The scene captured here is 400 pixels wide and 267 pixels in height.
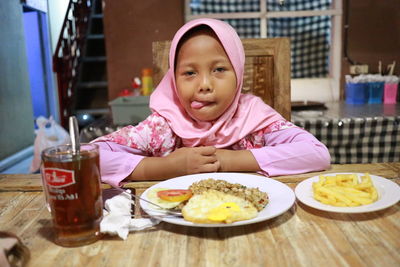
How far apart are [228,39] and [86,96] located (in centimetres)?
300

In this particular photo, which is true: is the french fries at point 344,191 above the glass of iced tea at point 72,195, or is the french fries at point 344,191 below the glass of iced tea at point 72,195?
below

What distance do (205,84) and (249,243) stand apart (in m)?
0.55

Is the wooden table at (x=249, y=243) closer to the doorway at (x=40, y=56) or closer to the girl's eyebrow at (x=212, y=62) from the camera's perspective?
the girl's eyebrow at (x=212, y=62)

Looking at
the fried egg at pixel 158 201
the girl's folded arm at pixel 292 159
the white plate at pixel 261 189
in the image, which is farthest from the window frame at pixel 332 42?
the fried egg at pixel 158 201

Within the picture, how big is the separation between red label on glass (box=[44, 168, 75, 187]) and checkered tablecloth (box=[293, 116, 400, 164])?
1.73 m

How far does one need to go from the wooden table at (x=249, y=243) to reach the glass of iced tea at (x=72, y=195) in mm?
20

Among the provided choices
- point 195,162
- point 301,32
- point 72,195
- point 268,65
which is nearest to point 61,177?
point 72,195

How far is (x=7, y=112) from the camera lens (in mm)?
2867

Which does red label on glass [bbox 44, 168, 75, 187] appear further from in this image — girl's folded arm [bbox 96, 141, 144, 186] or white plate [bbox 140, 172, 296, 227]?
girl's folded arm [bbox 96, 141, 144, 186]

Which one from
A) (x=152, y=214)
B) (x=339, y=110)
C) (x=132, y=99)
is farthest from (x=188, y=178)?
(x=339, y=110)

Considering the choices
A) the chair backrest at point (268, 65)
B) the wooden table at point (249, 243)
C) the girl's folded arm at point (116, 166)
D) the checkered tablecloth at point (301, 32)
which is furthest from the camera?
the checkered tablecloth at point (301, 32)

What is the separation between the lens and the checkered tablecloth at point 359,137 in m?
2.07

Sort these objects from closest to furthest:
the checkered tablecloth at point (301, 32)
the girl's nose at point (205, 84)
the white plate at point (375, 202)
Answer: the white plate at point (375, 202) → the girl's nose at point (205, 84) → the checkered tablecloth at point (301, 32)

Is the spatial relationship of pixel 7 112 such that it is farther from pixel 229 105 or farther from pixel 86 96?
pixel 229 105
